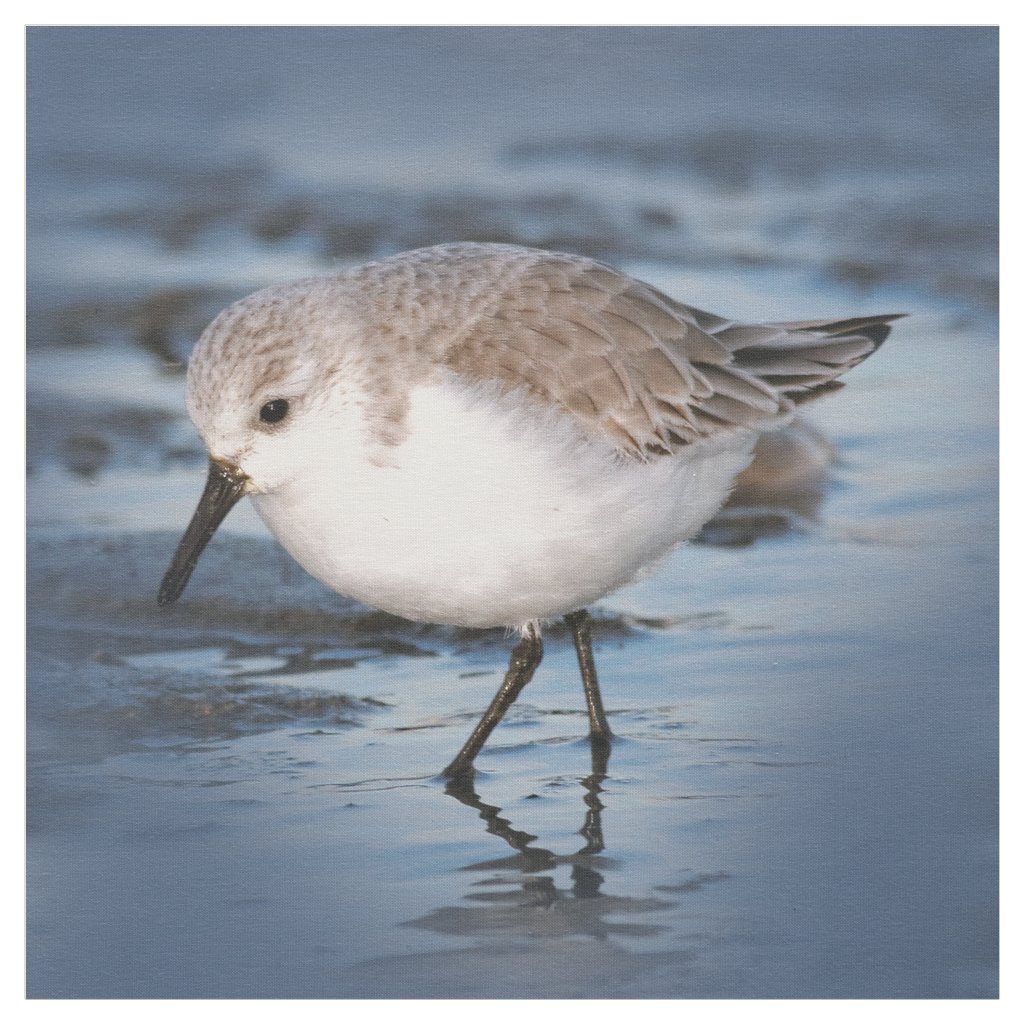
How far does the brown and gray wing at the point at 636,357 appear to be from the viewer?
188 inches

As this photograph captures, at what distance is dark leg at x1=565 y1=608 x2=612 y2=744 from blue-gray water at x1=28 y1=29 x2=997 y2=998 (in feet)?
0.29

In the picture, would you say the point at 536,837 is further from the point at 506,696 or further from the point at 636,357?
the point at 636,357

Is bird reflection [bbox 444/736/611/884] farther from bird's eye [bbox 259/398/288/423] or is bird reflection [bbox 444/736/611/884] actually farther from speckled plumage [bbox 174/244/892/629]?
bird's eye [bbox 259/398/288/423]

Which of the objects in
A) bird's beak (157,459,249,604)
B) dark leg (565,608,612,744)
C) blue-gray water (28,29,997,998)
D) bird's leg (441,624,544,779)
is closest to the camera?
blue-gray water (28,29,997,998)

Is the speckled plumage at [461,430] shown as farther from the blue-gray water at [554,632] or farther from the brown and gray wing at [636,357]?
the blue-gray water at [554,632]

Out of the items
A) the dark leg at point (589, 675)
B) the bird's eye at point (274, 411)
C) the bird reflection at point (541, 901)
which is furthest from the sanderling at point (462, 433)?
the bird reflection at point (541, 901)

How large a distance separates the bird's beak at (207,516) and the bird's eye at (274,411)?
171mm

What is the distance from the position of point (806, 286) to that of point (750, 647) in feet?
6.83

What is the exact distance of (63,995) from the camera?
441 cm

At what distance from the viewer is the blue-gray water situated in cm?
443

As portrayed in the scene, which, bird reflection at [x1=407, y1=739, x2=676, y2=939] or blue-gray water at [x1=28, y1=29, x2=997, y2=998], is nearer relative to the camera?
bird reflection at [x1=407, y1=739, x2=676, y2=939]

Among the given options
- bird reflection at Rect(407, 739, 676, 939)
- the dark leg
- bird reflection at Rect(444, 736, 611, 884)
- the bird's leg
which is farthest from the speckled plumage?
bird reflection at Rect(407, 739, 676, 939)

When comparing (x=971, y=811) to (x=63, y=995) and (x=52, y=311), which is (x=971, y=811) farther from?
(x=52, y=311)

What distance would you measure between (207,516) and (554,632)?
173 centimetres
